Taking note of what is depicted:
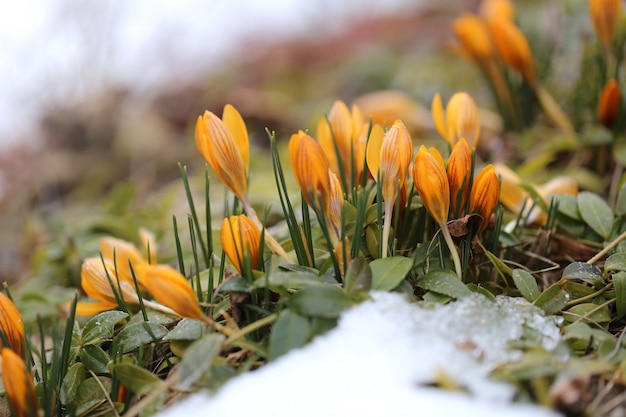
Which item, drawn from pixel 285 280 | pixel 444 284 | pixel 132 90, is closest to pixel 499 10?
pixel 444 284

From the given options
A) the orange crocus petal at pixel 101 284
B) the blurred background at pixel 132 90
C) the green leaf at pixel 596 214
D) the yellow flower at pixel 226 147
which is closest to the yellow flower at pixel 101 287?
the orange crocus petal at pixel 101 284

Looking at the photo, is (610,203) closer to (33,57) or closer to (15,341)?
(15,341)

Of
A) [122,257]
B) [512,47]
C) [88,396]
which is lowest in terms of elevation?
[88,396]

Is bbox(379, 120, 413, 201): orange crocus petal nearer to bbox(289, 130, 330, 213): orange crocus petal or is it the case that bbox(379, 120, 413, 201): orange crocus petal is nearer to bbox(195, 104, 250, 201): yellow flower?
bbox(289, 130, 330, 213): orange crocus petal

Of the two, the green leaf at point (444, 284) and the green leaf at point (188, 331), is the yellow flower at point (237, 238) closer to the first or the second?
the green leaf at point (188, 331)

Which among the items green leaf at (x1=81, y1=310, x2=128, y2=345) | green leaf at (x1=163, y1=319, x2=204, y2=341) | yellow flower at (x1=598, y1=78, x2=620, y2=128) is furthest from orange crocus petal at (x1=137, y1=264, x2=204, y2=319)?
yellow flower at (x1=598, y1=78, x2=620, y2=128)

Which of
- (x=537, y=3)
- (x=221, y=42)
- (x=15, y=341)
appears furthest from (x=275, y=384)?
(x=221, y=42)

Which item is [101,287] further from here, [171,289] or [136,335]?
[171,289]
